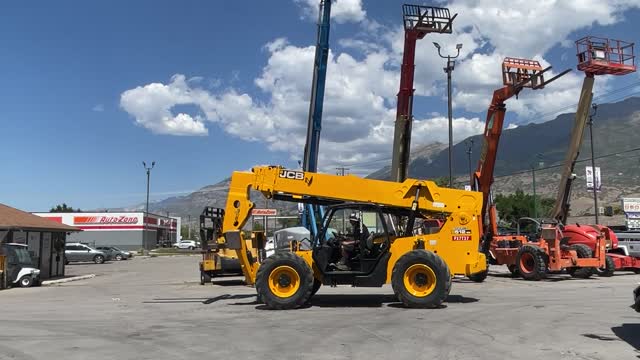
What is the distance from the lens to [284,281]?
13.5 metres

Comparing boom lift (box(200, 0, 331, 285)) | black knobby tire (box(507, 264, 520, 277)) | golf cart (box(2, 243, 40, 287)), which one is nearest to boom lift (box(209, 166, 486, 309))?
black knobby tire (box(507, 264, 520, 277))

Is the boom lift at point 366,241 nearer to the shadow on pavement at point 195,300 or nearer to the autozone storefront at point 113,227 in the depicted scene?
the shadow on pavement at point 195,300

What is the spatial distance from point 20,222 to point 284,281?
16.4 m

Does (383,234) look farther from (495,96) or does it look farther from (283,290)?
(495,96)

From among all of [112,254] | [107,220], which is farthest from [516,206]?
[112,254]

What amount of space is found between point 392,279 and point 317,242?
2.02m

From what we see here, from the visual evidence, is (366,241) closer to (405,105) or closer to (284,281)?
(284,281)

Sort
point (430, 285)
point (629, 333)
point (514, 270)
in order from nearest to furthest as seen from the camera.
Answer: point (629, 333)
point (430, 285)
point (514, 270)

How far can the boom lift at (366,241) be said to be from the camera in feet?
43.3

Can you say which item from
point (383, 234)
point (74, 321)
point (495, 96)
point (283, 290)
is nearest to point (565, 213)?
point (495, 96)

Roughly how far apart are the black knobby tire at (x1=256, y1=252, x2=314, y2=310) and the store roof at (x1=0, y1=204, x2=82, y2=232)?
47.4 feet

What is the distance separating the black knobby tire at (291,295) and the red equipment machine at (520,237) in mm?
9837

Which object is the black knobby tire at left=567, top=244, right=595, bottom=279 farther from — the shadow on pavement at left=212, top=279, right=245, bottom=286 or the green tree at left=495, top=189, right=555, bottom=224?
the green tree at left=495, top=189, right=555, bottom=224

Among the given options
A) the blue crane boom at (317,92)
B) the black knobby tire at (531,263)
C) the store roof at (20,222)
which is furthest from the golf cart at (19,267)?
the black knobby tire at (531,263)
